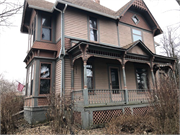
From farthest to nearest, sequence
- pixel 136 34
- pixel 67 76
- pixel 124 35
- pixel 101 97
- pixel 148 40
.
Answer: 1. pixel 148 40
2. pixel 136 34
3. pixel 124 35
4. pixel 67 76
5. pixel 101 97

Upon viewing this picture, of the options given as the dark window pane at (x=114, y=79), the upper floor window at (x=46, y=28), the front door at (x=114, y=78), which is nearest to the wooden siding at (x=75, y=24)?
the upper floor window at (x=46, y=28)

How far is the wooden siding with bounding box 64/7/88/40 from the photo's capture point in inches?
365

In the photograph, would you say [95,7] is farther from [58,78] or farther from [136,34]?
[58,78]

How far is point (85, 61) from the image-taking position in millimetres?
7426

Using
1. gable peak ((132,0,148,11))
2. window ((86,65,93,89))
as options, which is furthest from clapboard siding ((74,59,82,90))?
gable peak ((132,0,148,11))

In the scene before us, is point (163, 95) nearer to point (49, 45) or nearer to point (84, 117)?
point (84, 117)

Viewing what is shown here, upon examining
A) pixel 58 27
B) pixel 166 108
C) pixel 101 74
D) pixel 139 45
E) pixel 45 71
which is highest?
pixel 58 27

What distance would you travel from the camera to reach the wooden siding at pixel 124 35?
38.1ft

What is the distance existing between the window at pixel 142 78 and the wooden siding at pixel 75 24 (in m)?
5.33

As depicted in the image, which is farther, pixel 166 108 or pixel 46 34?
pixel 46 34

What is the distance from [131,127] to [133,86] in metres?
5.68

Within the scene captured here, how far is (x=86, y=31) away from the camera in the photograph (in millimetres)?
10039

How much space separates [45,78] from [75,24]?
4.03 meters

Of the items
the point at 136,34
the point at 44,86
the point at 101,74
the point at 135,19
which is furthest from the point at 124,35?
the point at 44,86
